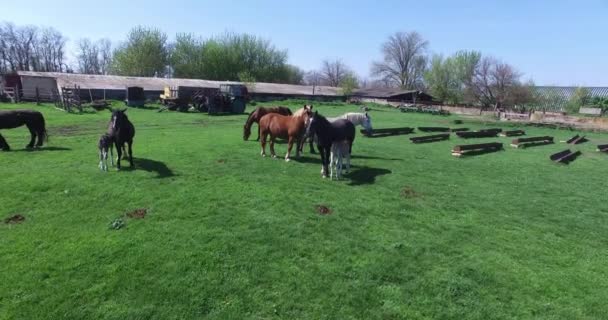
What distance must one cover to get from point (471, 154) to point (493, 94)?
160ft

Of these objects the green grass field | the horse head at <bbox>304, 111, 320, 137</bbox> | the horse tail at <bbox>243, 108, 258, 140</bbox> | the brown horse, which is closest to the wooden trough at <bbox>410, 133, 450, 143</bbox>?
the green grass field

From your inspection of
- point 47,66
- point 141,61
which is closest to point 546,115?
point 141,61

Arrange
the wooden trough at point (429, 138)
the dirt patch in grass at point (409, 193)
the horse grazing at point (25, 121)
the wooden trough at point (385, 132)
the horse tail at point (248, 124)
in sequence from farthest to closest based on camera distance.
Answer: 1. the wooden trough at point (385, 132)
2. the wooden trough at point (429, 138)
3. the horse tail at point (248, 124)
4. the horse grazing at point (25, 121)
5. the dirt patch in grass at point (409, 193)

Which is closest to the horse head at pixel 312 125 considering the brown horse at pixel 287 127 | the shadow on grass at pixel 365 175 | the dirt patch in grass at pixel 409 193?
the shadow on grass at pixel 365 175

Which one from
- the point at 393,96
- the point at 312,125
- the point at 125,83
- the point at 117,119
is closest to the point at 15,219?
the point at 117,119

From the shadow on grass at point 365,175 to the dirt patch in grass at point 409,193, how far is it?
1.01m

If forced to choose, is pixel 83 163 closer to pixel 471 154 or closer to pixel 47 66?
pixel 471 154

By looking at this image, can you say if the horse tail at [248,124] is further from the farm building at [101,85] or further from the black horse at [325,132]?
the farm building at [101,85]

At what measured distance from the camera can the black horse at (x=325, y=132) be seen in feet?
34.0

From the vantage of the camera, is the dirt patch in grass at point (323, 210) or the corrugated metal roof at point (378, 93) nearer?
the dirt patch in grass at point (323, 210)

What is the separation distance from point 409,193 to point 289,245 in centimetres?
453

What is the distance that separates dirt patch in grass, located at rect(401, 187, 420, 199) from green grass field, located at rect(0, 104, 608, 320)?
8 cm

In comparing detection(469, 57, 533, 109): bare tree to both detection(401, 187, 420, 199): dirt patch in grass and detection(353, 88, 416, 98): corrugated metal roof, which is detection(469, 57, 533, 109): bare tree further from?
detection(401, 187, 420, 199): dirt patch in grass

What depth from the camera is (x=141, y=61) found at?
2879 inches
